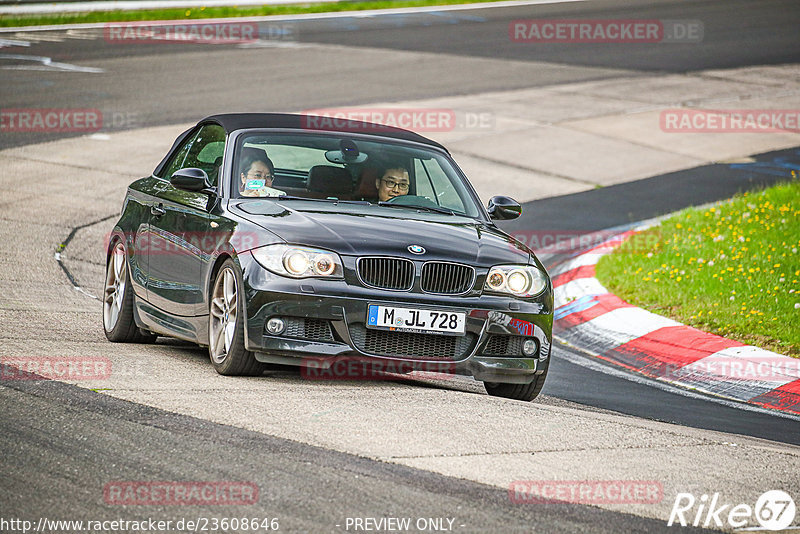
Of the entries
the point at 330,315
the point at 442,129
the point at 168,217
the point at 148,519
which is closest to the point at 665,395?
the point at 330,315

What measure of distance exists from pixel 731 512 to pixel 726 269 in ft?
21.1

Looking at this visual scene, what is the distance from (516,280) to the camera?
7352mm

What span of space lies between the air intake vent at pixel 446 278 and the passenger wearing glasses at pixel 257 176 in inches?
52.4

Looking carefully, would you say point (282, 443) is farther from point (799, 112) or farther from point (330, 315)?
point (799, 112)

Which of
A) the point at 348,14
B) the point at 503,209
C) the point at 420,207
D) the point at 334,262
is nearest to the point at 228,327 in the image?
the point at 334,262

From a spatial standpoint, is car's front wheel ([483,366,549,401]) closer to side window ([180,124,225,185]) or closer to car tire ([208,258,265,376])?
car tire ([208,258,265,376])

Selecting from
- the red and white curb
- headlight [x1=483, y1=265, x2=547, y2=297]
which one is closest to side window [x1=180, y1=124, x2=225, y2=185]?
headlight [x1=483, y1=265, x2=547, y2=297]

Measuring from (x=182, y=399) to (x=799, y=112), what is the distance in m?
18.1

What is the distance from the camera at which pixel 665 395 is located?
845 centimetres

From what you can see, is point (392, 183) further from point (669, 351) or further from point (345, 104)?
point (345, 104)

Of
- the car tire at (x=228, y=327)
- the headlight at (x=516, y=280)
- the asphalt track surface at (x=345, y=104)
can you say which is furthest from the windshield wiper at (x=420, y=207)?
the asphalt track surface at (x=345, y=104)

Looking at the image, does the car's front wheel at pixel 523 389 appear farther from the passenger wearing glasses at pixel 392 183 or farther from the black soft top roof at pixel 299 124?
the black soft top roof at pixel 299 124

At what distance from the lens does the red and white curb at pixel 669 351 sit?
8.60m

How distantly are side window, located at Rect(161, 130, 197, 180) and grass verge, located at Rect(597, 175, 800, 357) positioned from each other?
4100 mm
